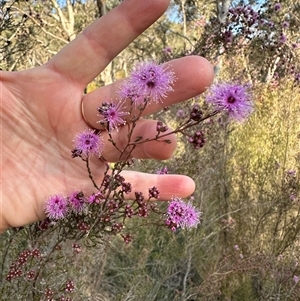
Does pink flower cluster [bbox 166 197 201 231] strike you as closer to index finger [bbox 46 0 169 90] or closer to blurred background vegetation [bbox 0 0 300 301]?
index finger [bbox 46 0 169 90]

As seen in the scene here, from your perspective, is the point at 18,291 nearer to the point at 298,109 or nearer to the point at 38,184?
the point at 38,184

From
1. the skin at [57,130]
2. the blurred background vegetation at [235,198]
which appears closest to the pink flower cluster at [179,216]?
the skin at [57,130]

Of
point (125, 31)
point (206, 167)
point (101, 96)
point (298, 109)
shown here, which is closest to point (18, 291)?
point (101, 96)

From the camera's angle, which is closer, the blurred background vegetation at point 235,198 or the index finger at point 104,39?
the index finger at point 104,39

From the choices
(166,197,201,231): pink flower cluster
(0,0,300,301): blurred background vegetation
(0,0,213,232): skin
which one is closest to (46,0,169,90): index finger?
(0,0,213,232): skin

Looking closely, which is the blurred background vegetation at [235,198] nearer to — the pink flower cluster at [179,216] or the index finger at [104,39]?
the pink flower cluster at [179,216]

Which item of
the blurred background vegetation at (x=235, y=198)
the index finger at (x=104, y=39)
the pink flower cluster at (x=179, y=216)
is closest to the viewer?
the index finger at (x=104, y=39)

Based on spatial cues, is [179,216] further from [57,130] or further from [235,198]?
[235,198]
